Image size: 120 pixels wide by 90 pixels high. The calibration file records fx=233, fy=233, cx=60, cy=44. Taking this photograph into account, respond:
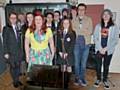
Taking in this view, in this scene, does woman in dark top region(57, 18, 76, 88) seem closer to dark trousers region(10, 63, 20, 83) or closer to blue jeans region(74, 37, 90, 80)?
blue jeans region(74, 37, 90, 80)

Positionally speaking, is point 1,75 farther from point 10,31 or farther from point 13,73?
point 10,31

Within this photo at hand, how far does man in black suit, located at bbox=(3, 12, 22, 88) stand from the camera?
317cm

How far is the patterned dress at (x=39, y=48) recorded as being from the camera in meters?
2.54

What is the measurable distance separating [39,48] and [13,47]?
0.79 meters

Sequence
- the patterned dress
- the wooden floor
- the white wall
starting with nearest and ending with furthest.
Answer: the patterned dress
the wooden floor
the white wall

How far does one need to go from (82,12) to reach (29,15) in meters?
0.74

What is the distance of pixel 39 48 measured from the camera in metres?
2.58

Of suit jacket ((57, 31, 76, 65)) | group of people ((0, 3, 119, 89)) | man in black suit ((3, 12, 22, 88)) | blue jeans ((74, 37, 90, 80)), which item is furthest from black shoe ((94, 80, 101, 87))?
man in black suit ((3, 12, 22, 88))

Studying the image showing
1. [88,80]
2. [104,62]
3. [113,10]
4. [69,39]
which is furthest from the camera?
[113,10]

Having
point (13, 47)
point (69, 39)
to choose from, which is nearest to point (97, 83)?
point (69, 39)

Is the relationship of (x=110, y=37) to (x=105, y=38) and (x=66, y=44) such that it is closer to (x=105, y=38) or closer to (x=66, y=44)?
(x=105, y=38)

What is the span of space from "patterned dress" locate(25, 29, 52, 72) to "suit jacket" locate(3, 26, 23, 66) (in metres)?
0.61

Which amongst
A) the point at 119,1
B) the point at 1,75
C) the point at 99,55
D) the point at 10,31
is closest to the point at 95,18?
the point at 119,1

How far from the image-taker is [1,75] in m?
3.75
